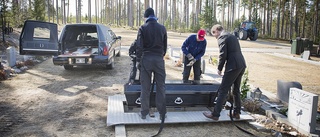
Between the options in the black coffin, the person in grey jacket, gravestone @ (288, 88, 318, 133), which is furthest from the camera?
the black coffin

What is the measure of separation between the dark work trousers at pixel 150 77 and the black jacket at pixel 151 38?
0.11 meters

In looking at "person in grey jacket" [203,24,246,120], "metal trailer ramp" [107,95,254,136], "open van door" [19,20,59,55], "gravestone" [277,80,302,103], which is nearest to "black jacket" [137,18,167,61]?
"person in grey jacket" [203,24,246,120]

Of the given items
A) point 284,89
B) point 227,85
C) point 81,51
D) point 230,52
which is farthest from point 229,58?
point 81,51

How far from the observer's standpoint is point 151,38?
15.9 feet

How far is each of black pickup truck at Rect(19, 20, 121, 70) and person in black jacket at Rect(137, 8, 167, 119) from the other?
478 centimetres

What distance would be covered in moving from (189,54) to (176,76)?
3383 millimetres

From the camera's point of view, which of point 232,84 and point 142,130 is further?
point 232,84

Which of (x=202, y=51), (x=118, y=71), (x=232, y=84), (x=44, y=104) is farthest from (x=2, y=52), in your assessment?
(x=232, y=84)

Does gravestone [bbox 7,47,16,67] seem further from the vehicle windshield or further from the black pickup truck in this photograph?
the vehicle windshield

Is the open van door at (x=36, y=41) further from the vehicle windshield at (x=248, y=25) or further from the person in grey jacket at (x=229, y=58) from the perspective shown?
the vehicle windshield at (x=248, y=25)

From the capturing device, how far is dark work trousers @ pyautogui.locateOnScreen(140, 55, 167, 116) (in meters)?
4.89

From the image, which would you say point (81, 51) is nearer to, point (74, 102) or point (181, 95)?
point (74, 102)

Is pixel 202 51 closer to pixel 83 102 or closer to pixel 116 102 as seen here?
pixel 116 102

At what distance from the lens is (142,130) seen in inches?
190
